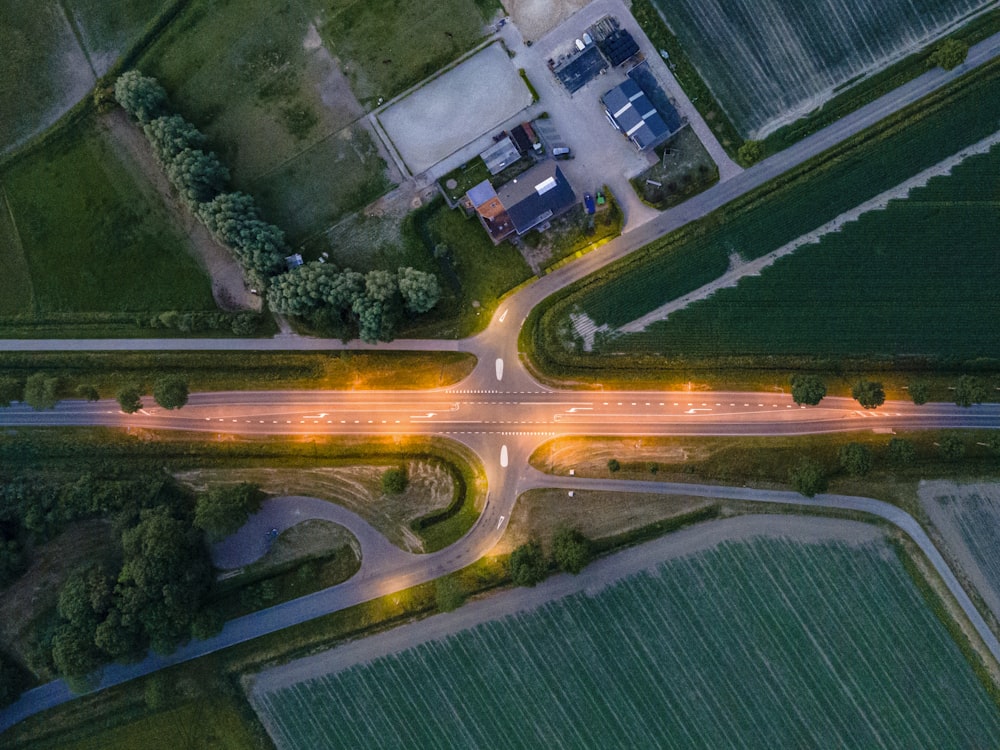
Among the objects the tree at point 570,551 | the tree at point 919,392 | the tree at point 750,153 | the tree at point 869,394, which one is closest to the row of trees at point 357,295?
the tree at point 570,551

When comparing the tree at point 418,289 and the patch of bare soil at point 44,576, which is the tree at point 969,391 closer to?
the tree at point 418,289

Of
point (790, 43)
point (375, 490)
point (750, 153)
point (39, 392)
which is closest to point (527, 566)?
point (375, 490)

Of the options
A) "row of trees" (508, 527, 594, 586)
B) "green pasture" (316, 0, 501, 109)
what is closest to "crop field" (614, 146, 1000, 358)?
"row of trees" (508, 527, 594, 586)

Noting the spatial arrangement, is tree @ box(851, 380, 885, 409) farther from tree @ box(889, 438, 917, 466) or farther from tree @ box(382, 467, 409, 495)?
tree @ box(382, 467, 409, 495)

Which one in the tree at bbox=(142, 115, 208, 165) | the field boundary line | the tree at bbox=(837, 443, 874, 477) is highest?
the tree at bbox=(142, 115, 208, 165)

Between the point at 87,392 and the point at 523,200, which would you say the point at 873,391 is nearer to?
the point at 523,200
